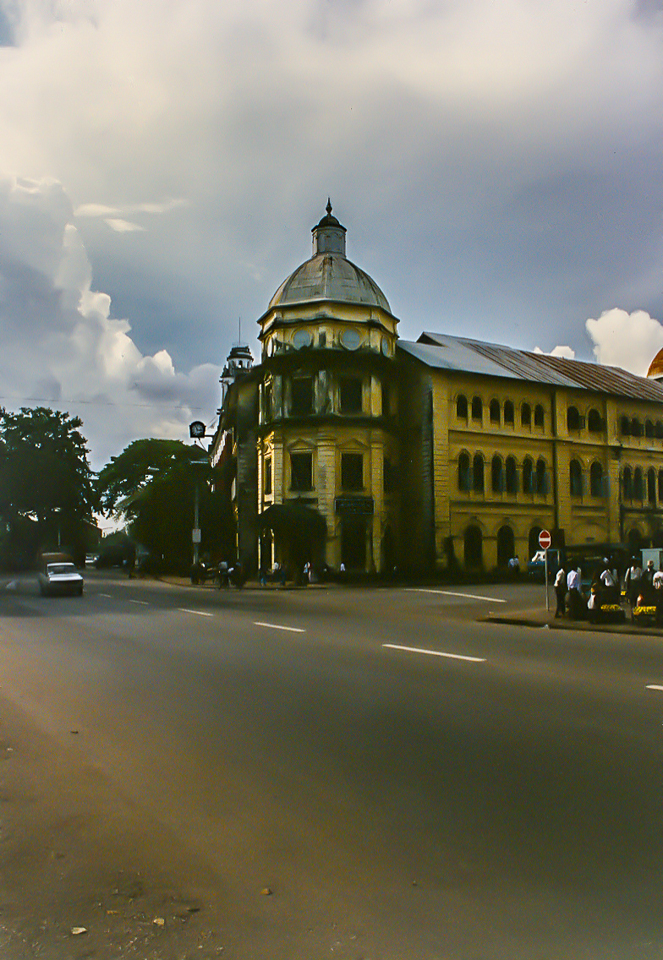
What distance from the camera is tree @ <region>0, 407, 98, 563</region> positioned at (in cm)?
6788

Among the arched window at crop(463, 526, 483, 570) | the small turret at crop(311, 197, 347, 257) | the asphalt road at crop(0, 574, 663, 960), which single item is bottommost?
the asphalt road at crop(0, 574, 663, 960)

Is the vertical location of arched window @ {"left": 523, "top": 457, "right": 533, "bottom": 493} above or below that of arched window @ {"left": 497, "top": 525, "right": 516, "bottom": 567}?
above

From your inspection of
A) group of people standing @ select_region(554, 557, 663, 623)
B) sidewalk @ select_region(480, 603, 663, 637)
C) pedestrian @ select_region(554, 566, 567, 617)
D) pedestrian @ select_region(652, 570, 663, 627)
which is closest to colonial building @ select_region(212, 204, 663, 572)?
sidewalk @ select_region(480, 603, 663, 637)

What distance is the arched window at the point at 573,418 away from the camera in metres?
51.3

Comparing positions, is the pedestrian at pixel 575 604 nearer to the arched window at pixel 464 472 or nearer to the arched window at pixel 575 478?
the arched window at pixel 464 472

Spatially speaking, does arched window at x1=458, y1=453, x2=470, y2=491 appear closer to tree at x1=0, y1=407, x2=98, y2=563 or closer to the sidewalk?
the sidewalk

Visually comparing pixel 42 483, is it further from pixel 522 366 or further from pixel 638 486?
pixel 638 486

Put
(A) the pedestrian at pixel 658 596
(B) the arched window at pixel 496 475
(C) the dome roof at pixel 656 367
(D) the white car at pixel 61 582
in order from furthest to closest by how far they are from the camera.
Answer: (C) the dome roof at pixel 656 367 → (B) the arched window at pixel 496 475 → (D) the white car at pixel 61 582 → (A) the pedestrian at pixel 658 596

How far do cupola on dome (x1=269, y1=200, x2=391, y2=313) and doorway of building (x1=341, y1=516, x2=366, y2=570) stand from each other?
40.2ft

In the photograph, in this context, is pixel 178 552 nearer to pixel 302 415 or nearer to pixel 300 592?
pixel 302 415

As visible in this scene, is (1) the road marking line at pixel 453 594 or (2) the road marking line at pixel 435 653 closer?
(2) the road marking line at pixel 435 653

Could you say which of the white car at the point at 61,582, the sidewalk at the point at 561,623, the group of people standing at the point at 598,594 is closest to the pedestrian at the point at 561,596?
the group of people standing at the point at 598,594

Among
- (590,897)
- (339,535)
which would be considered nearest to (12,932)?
(590,897)

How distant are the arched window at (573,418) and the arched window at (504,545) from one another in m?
8.27
